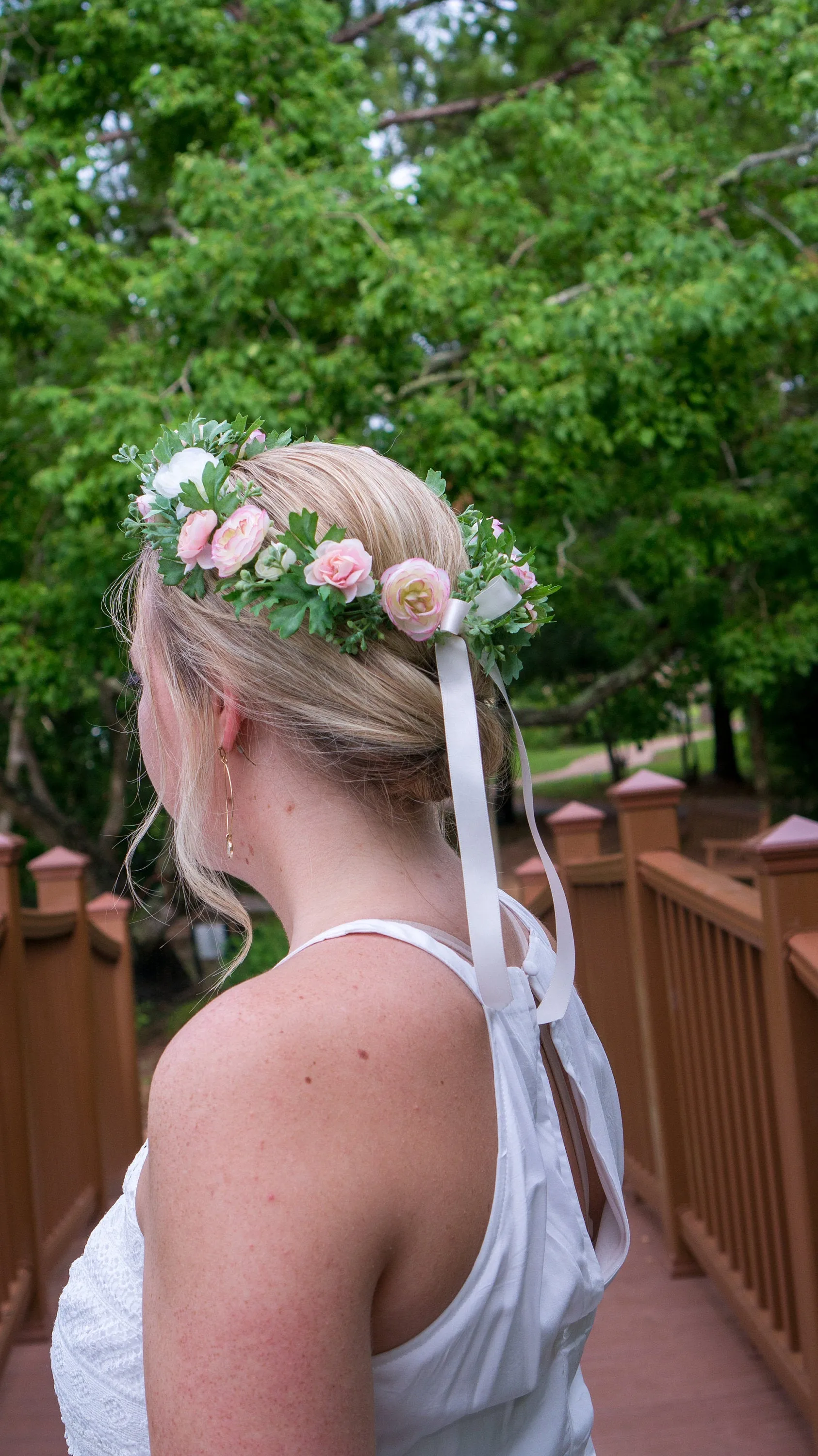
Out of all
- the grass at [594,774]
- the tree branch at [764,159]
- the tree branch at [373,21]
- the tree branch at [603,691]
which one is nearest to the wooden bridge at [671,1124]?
the tree branch at [764,159]

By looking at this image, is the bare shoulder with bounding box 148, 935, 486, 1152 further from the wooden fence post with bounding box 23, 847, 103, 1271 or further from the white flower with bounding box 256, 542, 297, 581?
the wooden fence post with bounding box 23, 847, 103, 1271

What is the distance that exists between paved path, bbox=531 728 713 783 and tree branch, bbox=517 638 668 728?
18420 millimetres

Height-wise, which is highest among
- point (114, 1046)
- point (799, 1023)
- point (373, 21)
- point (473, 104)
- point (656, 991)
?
point (373, 21)

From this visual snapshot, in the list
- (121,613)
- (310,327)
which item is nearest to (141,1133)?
(121,613)

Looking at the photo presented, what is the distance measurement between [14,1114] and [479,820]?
2.71 meters

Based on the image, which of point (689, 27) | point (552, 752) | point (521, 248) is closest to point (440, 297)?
point (521, 248)

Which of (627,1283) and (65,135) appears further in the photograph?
(65,135)

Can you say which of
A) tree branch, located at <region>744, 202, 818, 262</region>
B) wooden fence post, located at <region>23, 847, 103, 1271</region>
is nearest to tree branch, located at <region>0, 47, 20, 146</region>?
tree branch, located at <region>744, 202, 818, 262</region>

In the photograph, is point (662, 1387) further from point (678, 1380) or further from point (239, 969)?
point (239, 969)

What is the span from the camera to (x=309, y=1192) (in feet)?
2.87

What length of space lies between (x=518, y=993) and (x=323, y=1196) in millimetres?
364

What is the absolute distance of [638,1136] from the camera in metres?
4.02

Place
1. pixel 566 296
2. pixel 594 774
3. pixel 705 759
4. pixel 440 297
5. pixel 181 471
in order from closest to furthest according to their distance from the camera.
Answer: pixel 181 471 < pixel 440 297 < pixel 566 296 < pixel 594 774 < pixel 705 759

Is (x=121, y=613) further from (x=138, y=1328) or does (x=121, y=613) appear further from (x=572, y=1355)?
(x=572, y=1355)
